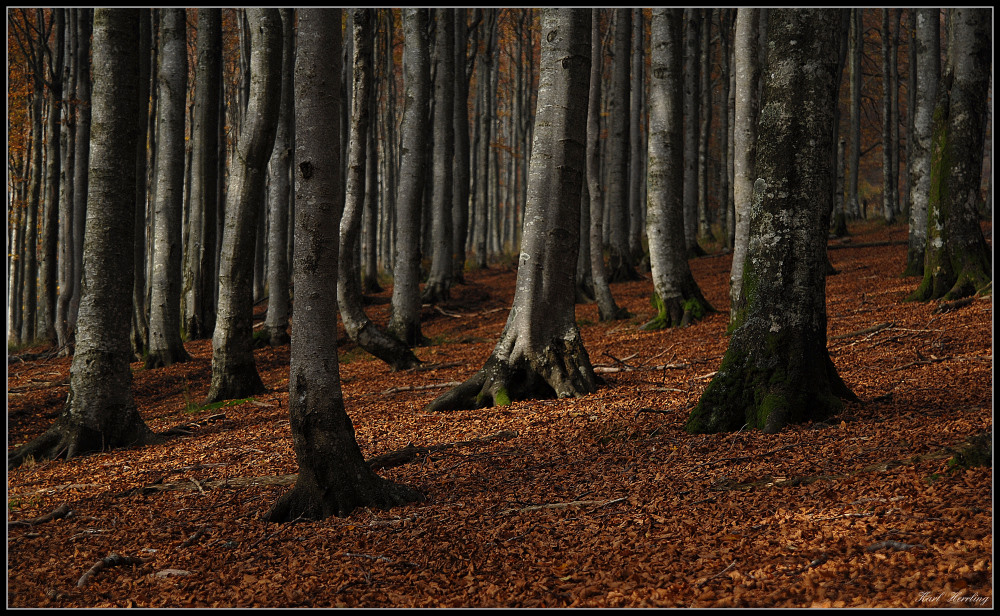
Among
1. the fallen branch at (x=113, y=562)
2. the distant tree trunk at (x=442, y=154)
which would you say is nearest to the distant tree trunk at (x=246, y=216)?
the fallen branch at (x=113, y=562)

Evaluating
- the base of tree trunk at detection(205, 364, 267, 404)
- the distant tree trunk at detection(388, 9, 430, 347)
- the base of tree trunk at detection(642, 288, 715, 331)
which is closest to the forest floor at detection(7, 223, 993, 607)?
the base of tree trunk at detection(205, 364, 267, 404)

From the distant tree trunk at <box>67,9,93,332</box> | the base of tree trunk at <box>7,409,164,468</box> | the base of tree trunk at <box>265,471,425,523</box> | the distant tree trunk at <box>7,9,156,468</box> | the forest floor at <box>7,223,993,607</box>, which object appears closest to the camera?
the forest floor at <box>7,223,993,607</box>

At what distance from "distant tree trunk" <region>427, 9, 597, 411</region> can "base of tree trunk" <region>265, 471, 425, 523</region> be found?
8.40 feet

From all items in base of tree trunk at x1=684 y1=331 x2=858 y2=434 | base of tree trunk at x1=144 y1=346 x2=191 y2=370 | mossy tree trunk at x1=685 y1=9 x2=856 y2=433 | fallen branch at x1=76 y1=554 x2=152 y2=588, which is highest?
mossy tree trunk at x1=685 y1=9 x2=856 y2=433

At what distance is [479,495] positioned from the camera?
14.6 ft

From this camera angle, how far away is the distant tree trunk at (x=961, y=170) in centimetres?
887

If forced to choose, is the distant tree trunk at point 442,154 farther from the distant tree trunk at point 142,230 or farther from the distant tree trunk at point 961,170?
the distant tree trunk at point 961,170

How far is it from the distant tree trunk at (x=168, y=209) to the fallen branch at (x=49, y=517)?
22.6ft

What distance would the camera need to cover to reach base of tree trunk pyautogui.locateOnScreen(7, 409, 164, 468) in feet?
20.8

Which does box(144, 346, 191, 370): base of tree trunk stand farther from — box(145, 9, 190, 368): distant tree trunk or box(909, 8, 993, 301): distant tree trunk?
box(909, 8, 993, 301): distant tree trunk

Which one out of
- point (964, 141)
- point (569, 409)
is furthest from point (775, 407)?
point (964, 141)

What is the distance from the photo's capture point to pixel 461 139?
17938 millimetres

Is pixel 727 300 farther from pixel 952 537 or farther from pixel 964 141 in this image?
pixel 952 537

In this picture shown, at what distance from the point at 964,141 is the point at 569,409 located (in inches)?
253
